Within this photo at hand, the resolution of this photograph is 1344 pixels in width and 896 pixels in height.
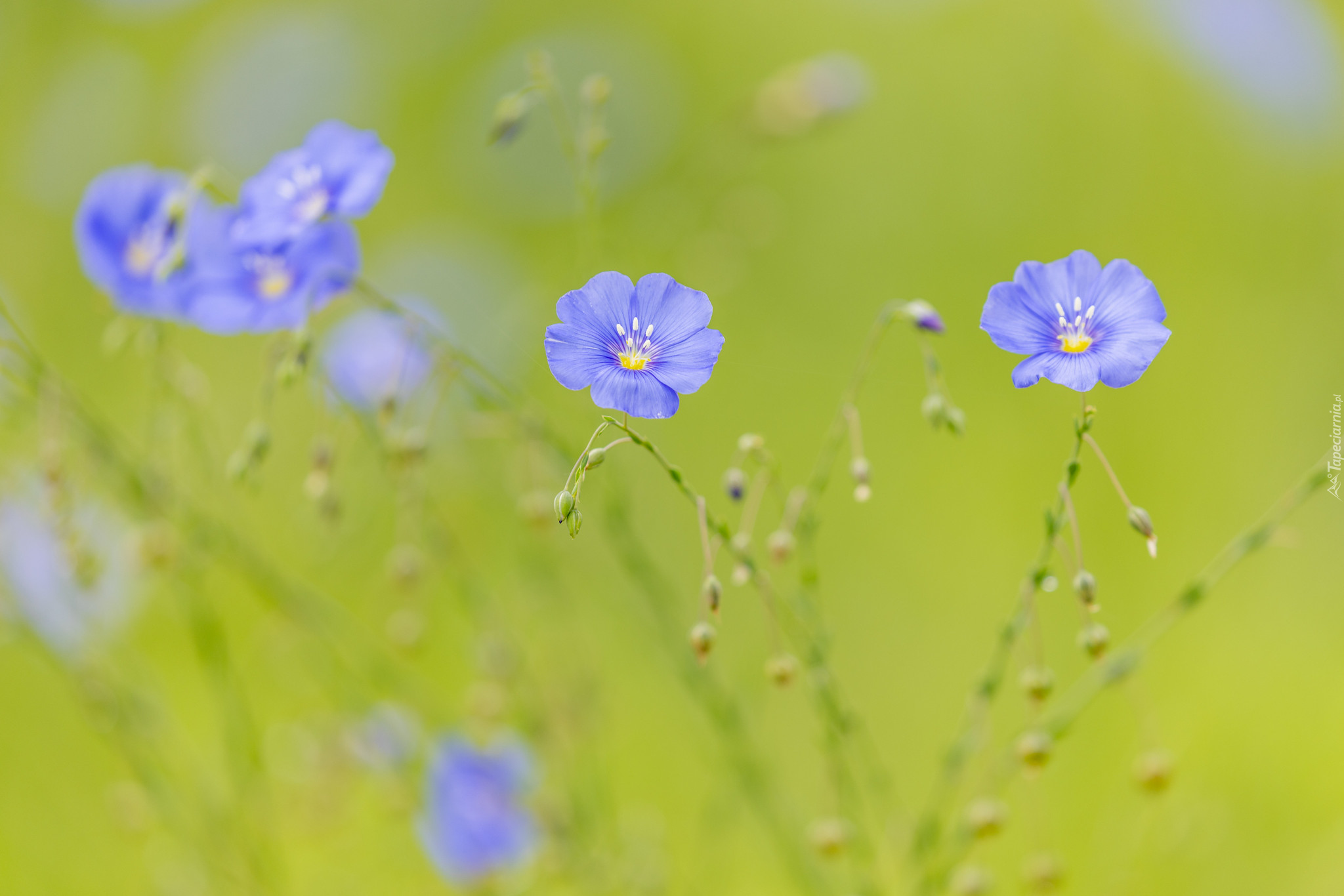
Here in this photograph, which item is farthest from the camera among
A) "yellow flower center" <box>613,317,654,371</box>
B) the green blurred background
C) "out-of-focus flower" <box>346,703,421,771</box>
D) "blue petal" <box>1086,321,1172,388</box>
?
the green blurred background

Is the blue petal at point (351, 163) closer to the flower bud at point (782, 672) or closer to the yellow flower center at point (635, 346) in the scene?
the yellow flower center at point (635, 346)

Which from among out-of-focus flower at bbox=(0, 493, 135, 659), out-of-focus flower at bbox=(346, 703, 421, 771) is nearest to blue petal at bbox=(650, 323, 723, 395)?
out-of-focus flower at bbox=(346, 703, 421, 771)

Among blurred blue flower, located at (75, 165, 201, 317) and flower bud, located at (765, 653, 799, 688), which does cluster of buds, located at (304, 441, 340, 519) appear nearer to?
blurred blue flower, located at (75, 165, 201, 317)

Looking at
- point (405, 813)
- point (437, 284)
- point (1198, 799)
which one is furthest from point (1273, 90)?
point (405, 813)

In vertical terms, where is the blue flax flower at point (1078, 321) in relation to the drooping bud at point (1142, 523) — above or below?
above

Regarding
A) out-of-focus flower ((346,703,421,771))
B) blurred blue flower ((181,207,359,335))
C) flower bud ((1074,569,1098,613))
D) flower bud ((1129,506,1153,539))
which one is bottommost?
flower bud ((1074,569,1098,613))

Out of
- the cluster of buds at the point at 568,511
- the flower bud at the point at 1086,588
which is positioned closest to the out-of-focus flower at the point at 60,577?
the cluster of buds at the point at 568,511

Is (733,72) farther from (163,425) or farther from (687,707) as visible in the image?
(163,425)
